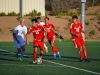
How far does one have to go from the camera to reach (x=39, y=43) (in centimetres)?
1823

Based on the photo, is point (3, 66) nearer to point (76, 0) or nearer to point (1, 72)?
point (1, 72)

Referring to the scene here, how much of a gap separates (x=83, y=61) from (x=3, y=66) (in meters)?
3.67

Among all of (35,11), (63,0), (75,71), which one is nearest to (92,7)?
(63,0)

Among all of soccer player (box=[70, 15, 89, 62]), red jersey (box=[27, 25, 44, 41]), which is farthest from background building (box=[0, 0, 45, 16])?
red jersey (box=[27, 25, 44, 41])

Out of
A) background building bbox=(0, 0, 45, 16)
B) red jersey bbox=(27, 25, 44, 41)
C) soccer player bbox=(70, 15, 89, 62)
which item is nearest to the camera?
red jersey bbox=(27, 25, 44, 41)

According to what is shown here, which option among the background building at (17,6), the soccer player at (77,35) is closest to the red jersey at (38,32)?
the soccer player at (77,35)

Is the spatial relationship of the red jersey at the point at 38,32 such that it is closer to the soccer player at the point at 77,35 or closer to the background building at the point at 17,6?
the soccer player at the point at 77,35

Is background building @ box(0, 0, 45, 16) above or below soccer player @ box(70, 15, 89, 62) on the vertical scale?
above

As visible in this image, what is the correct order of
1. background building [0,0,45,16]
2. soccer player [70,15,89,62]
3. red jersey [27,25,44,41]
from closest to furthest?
1. red jersey [27,25,44,41]
2. soccer player [70,15,89,62]
3. background building [0,0,45,16]

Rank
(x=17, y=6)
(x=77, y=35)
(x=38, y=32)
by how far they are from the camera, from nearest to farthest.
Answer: (x=38, y=32) < (x=77, y=35) < (x=17, y=6)

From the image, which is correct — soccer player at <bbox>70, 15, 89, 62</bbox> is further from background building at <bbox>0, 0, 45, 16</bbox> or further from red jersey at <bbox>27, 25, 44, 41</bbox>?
background building at <bbox>0, 0, 45, 16</bbox>

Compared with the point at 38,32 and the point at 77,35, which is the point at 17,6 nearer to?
the point at 77,35

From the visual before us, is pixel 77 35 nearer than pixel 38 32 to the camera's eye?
No

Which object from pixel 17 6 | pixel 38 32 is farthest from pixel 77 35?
pixel 17 6
